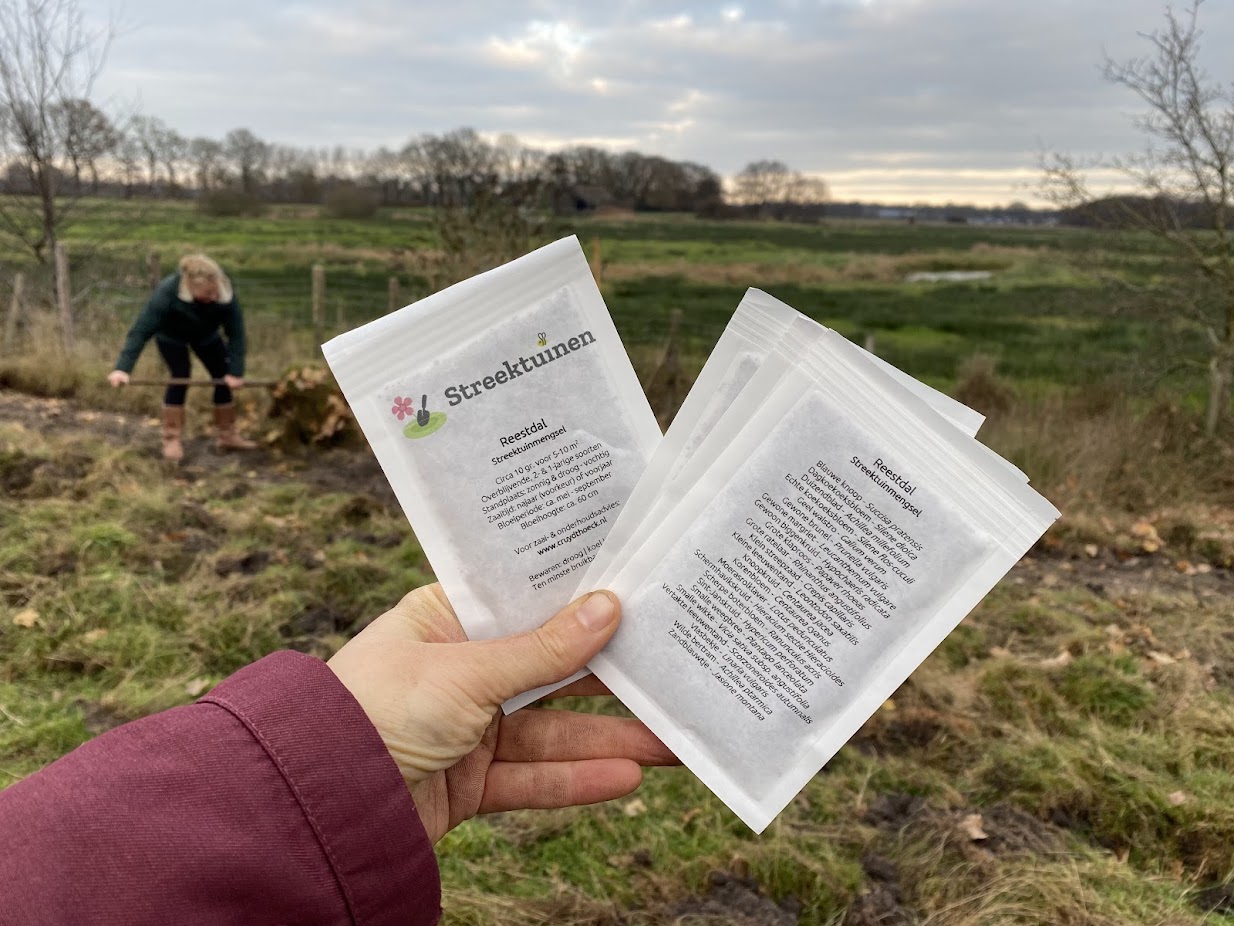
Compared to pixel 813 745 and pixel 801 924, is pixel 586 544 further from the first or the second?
pixel 801 924

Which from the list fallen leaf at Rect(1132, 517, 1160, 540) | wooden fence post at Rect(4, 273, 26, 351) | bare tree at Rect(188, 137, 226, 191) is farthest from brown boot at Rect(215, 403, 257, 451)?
bare tree at Rect(188, 137, 226, 191)

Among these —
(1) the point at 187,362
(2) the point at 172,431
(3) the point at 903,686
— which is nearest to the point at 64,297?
(1) the point at 187,362

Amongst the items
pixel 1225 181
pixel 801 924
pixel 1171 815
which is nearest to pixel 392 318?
pixel 801 924

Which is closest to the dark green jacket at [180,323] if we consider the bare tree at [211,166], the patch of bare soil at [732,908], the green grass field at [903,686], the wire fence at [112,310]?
the green grass field at [903,686]

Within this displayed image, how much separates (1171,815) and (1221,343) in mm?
7407

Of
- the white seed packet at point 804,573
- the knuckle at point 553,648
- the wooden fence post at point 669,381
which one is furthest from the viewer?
the wooden fence post at point 669,381

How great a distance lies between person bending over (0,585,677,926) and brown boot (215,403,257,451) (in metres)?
7.20

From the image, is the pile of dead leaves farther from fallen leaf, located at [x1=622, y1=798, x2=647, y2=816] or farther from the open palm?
the open palm

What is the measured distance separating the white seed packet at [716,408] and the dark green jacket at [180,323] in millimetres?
7067

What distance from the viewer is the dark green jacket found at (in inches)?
284

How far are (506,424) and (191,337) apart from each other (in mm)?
7263

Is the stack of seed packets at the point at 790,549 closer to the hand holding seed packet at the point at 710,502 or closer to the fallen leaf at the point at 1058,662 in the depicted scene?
the hand holding seed packet at the point at 710,502

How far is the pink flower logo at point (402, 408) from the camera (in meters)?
1.48

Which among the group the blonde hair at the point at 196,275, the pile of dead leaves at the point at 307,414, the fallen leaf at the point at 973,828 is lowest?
the fallen leaf at the point at 973,828
